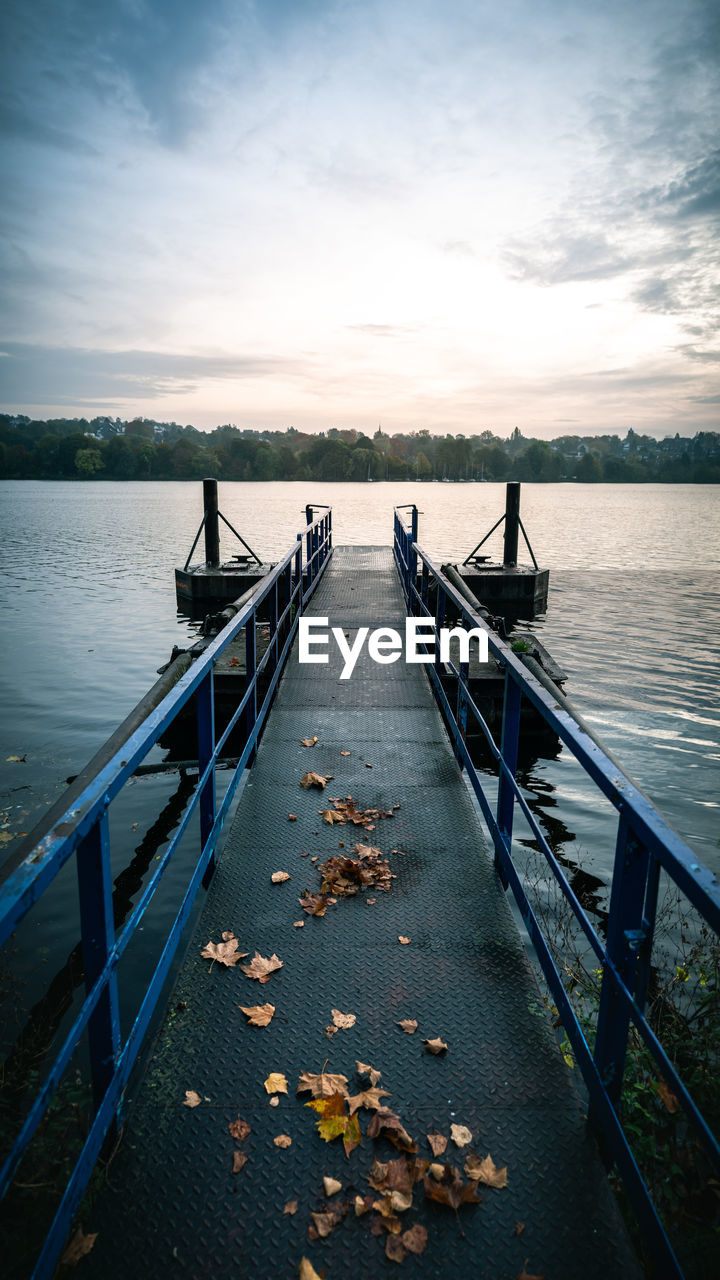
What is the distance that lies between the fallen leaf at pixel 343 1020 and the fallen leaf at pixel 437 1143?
614 mm

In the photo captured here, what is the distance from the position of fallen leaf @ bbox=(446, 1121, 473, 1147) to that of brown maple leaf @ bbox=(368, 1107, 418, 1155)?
0.47 feet

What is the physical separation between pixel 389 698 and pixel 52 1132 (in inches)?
196

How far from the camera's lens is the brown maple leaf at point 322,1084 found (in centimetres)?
271

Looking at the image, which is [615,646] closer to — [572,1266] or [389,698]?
[389,698]

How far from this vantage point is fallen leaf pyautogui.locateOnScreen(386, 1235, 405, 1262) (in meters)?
2.16

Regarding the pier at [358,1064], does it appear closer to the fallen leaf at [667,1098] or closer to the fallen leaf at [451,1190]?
the fallen leaf at [451,1190]

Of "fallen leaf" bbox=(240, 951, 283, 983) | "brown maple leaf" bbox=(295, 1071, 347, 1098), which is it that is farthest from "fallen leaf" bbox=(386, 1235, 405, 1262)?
"fallen leaf" bbox=(240, 951, 283, 983)

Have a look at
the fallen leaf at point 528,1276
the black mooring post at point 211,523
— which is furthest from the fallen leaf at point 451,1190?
the black mooring post at point 211,523

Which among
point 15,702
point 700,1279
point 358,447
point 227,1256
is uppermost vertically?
point 358,447

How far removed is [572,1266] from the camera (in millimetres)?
2150

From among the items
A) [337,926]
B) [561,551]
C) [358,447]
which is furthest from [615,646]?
[358,447]

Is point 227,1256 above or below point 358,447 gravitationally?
below

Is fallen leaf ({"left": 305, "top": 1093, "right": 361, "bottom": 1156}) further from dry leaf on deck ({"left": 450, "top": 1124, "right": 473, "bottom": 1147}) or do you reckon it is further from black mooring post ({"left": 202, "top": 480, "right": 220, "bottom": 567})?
black mooring post ({"left": 202, "top": 480, "right": 220, "bottom": 567})

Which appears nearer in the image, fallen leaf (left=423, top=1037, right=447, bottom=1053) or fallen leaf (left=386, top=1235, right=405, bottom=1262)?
fallen leaf (left=386, top=1235, right=405, bottom=1262)
